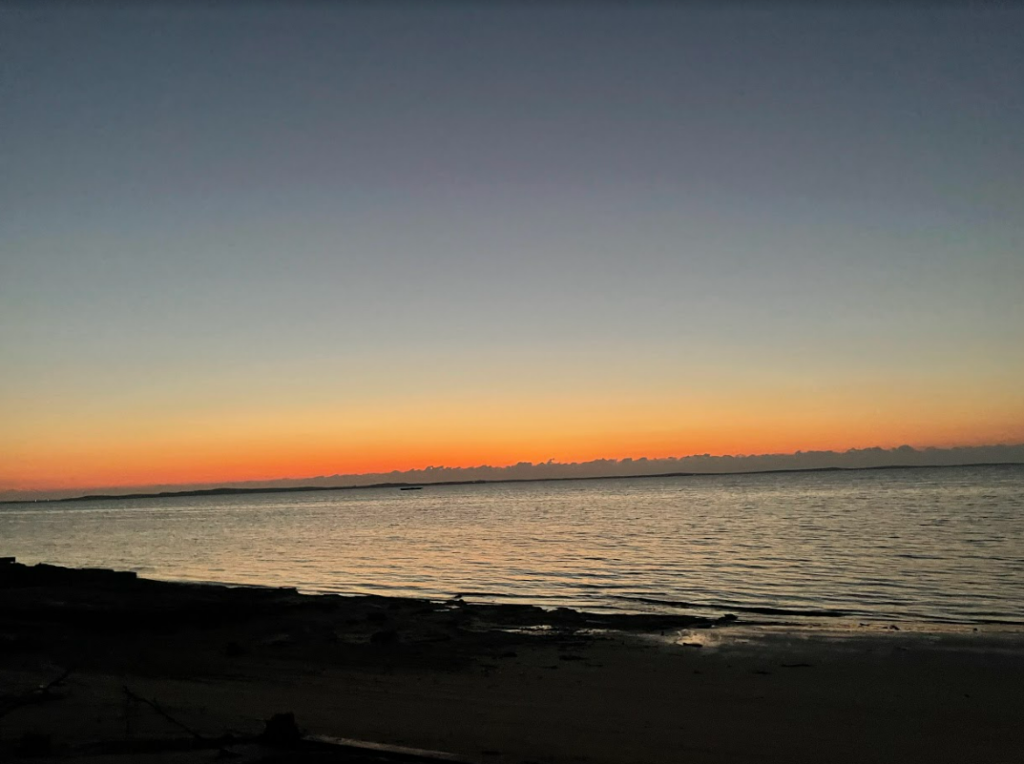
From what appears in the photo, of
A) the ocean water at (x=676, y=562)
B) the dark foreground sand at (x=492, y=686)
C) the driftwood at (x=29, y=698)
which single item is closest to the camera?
the dark foreground sand at (x=492, y=686)

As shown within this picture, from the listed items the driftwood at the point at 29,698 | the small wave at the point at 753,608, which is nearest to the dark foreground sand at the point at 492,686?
the driftwood at the point at 29,698

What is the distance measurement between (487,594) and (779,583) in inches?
468

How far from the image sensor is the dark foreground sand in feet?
32.9

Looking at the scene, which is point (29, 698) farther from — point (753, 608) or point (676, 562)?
point (676, 562)

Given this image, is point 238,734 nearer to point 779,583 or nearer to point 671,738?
point 671,738

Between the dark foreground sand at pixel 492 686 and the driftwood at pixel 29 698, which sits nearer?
the dark foreground sand at pixel 492 686

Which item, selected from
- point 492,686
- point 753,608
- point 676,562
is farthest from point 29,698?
point 676,562

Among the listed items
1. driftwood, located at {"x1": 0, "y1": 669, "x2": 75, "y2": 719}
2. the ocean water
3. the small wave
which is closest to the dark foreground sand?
driftwood, located at {"x1": 0, "y1": 669, "x2": 75, "y2": 719}

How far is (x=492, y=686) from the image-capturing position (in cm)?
1401

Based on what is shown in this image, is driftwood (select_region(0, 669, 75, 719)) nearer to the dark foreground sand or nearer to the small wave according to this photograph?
the dark foreground sand

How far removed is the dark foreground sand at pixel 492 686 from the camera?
10.0m

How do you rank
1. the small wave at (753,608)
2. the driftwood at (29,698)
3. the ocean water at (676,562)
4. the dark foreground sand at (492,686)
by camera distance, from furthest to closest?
the ocean water at (676,562), the small wave at (753,608), the driftwood at (29,698), the dark foreground sand at (492,686)

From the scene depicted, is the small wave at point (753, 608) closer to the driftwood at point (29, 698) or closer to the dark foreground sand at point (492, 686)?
the dark foreground sand at point (492, 686)

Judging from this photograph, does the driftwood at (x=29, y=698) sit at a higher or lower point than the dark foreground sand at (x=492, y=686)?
higher
